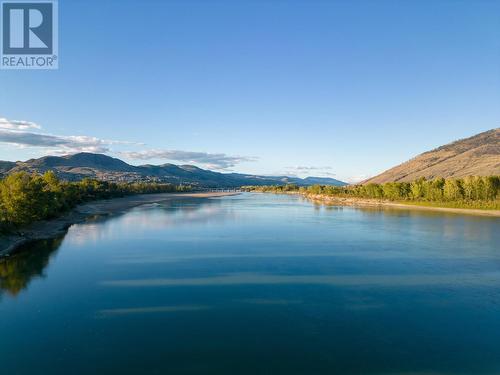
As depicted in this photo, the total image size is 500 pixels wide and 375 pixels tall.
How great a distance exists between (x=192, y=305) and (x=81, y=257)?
20.4m

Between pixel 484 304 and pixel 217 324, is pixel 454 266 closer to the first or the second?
pixel 484 304

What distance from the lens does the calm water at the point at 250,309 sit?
16.8 meters

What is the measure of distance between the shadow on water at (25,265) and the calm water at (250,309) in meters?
0.18

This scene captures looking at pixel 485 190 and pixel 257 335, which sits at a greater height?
pixel 485 190

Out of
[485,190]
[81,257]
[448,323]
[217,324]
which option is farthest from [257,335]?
[485,190]

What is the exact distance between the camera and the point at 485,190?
98.5m

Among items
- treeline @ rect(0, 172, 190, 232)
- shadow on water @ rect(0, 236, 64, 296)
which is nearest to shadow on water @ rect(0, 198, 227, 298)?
shadow on water @ rect(0, 236, 64, 296)

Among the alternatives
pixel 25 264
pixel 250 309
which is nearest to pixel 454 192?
pixel 250 309

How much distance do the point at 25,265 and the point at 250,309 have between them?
2406cm

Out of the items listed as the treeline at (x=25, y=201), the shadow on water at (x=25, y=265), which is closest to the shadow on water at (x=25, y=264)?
the shadow on water at (x=25, y=265)

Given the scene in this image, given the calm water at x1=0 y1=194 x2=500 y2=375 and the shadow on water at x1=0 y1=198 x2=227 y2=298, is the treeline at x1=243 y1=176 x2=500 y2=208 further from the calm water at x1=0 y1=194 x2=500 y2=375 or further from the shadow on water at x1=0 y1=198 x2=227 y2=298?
the shadow on water at x1=0 y1=198 x2=227 y2=298

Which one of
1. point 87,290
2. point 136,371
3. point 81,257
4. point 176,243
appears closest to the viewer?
point 136,371

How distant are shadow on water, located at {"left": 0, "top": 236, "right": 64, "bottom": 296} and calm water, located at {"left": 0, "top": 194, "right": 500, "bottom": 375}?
0.18 meters

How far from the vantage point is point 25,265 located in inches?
1356
